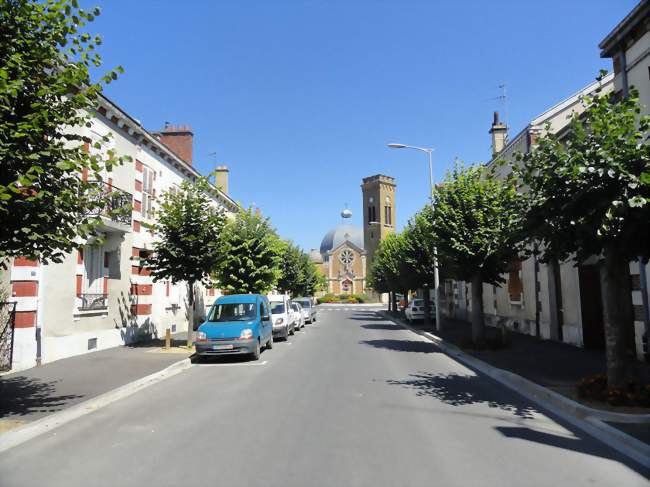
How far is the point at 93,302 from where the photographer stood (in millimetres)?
15906

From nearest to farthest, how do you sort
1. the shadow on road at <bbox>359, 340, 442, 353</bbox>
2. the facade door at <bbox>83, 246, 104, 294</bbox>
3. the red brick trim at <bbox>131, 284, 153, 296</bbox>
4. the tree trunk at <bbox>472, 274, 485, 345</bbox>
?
the tree trunk at <bbox>472, 274, 485, 345</bbox>, the facade door at <bbox>83, 246, 104, 294</bbox>, the shadow on road at <bbox>359, 340, 442, 353</bbox>, the red brick trim at <bbox>131, 284, 153, 296</bbox>

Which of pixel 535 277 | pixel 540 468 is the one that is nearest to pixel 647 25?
pixel 535 277

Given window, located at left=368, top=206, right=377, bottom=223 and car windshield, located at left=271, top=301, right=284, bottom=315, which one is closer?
car windshield, located at left=271, top=301, right=284, bottom=315

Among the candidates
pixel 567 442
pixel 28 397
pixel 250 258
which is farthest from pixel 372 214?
pixel 567 442

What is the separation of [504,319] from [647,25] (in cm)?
1456

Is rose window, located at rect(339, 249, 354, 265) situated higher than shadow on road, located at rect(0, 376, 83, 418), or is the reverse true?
rose window, located at rect(339, 249, 354, 265)

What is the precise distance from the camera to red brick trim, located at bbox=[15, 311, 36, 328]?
12.2 m

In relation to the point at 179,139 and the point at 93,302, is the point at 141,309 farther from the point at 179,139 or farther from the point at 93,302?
the point at 179,139

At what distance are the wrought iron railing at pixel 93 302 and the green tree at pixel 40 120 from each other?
8508mm

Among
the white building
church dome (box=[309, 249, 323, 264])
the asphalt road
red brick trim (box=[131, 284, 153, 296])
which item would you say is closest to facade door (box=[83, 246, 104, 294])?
the white building

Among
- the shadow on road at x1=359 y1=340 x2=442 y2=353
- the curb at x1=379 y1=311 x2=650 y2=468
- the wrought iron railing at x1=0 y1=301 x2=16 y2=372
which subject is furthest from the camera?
the shadow on road at x1=359 y1=340 x2=442 y2=353

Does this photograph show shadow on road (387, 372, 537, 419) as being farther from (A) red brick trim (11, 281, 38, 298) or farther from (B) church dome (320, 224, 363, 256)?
(B) church dome (320, 224, 363, 256)

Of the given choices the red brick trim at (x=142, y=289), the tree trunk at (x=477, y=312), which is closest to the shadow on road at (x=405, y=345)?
the tree trunk at (x=477, y=312)

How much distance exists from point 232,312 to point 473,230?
26.4 feet
